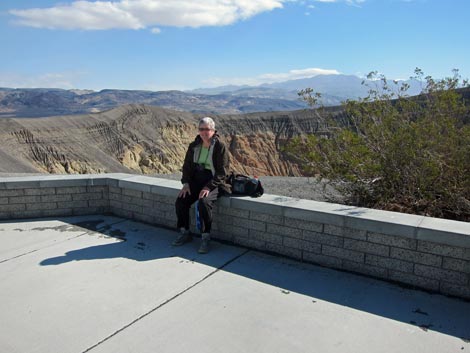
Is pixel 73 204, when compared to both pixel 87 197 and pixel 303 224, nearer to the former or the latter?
pixel 87 197

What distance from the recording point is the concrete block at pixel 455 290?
3193mm

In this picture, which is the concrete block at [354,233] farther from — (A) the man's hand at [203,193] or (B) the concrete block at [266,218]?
(A) the man's hand at [203,193]

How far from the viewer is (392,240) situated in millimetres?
3457

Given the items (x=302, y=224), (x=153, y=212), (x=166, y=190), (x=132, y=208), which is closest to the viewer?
(x=302, y=224)

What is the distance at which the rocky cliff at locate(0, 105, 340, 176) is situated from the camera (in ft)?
95.2

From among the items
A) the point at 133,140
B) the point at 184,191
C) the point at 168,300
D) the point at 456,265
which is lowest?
the point at 133,140

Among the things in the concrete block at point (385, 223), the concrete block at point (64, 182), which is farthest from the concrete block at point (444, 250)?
the concrete block at point (64, 182)

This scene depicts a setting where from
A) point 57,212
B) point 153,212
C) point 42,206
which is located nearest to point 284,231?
point 153,212

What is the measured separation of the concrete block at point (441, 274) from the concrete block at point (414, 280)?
0.04 metres

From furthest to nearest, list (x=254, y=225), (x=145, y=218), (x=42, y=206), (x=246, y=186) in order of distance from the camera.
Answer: (x=42, y=206) → (x=145, y=218) → (x=246, y=186) → (x=254, y=225)

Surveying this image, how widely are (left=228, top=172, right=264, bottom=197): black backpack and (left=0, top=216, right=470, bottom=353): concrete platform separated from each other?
2.17ft

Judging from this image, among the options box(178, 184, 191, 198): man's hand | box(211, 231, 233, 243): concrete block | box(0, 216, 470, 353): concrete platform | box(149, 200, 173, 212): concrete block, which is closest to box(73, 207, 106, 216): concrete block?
box(149, 200, 173, 212): concrete block

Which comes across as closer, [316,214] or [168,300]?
[168,300]

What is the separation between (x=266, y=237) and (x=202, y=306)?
1.30 meters
